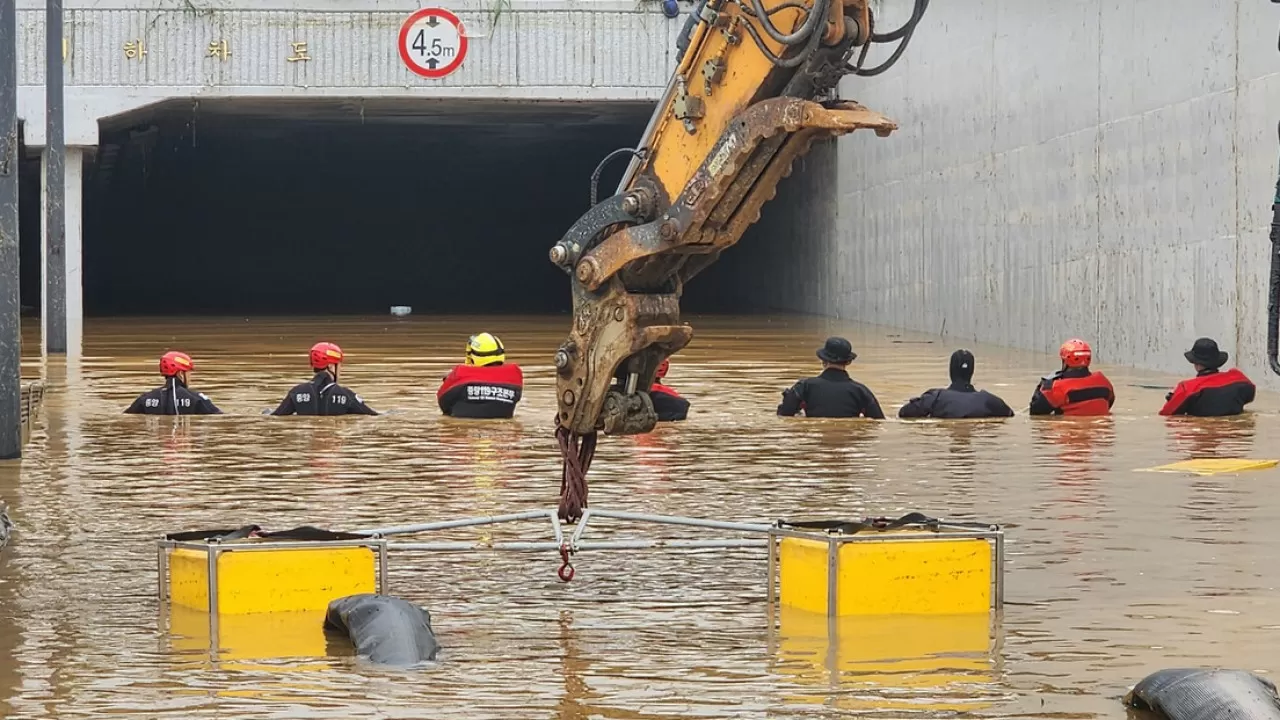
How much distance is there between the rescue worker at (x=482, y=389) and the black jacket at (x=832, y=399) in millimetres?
2466

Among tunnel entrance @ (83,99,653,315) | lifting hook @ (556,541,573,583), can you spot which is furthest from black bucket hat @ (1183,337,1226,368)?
tunnel entrance @ (83,99,653,315)

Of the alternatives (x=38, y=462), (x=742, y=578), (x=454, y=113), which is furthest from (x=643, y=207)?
(x=454, y=113)

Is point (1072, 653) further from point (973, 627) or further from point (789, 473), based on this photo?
point (789, 473)

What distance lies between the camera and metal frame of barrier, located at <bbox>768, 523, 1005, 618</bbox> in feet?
29.3

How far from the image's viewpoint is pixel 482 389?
19625mm

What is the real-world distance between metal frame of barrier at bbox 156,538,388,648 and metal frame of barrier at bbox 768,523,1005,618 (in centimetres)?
160

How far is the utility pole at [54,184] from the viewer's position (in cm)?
2745

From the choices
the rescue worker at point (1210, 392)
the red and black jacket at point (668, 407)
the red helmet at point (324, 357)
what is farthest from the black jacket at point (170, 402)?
the rescue worker at point (1210, 392)

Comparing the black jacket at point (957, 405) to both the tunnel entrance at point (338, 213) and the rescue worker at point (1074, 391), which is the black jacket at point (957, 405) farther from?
the tunnel entrance at point (338, 213)

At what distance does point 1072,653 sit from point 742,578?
2.35 m

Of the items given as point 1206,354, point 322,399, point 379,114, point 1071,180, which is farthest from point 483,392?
point 379,114

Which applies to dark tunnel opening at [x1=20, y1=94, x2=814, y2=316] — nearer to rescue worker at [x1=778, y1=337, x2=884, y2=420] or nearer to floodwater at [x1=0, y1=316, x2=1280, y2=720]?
rescue worker at [x1=778, y1=337, x2=884, y2=420]

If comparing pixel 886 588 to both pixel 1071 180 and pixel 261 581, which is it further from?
pixel 1071 180

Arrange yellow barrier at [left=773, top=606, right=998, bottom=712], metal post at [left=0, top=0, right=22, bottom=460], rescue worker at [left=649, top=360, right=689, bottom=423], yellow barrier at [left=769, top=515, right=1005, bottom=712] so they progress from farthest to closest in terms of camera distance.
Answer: rescue worker at [left=649, top=360, right=689, bottom=423] → metal post at [left=0, top=0, right=22, bottom=460] → yellow barrier at [left=769, top=515, right=1005, bottom=712] → yellow barrier at [left=773, top=606, right=998, bottom=712]
